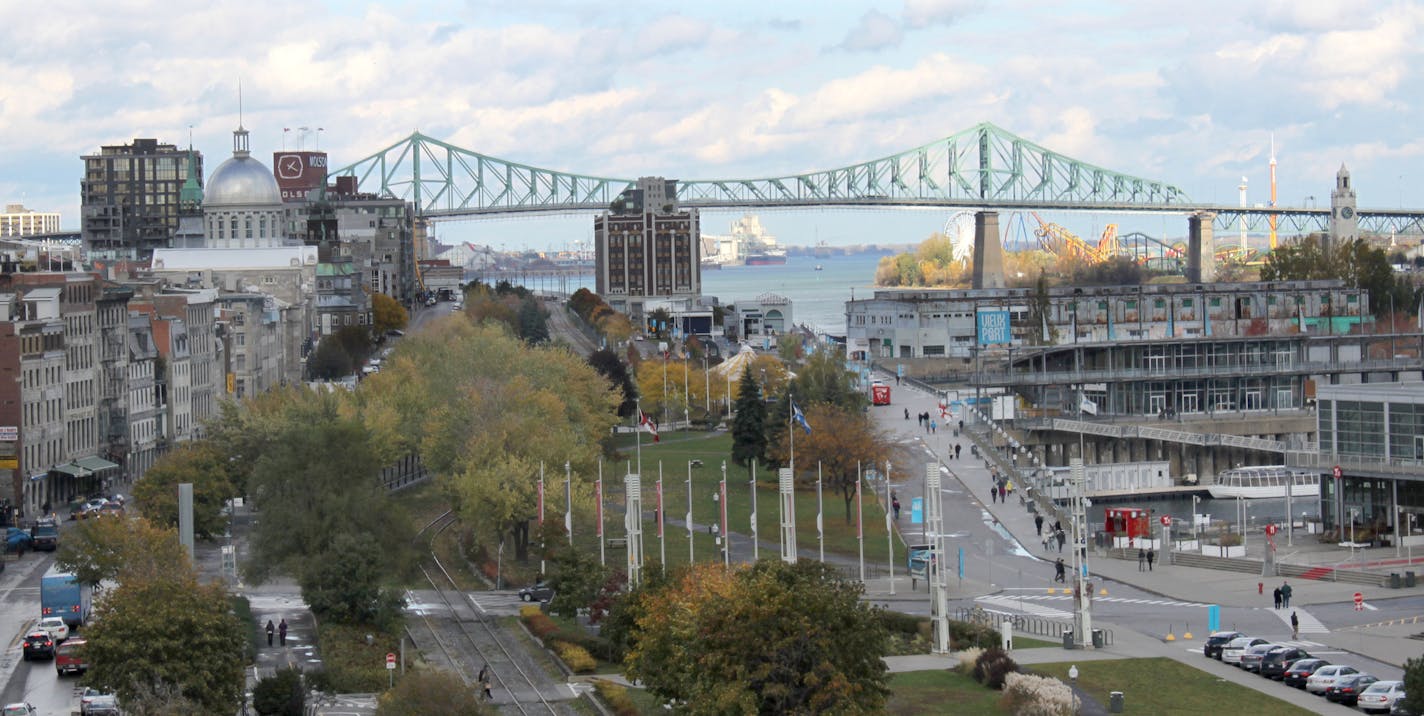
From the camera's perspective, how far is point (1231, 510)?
82.5m

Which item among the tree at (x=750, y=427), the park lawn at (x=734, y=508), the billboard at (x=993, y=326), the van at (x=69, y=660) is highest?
the billboard at (x=993, y=326)

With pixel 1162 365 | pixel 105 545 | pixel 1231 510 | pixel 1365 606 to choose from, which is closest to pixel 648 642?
pixel 105 545

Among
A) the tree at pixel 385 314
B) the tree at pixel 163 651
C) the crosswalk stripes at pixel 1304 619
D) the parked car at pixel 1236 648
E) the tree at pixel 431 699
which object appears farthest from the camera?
the tree at pixel 385 314

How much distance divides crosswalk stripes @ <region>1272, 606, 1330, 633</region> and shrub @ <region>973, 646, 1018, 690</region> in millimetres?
8746

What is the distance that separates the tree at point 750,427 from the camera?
261 feet

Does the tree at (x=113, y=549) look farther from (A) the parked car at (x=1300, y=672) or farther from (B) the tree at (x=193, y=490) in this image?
(A) the parked car at (x=1300, y=672)

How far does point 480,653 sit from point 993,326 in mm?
81645

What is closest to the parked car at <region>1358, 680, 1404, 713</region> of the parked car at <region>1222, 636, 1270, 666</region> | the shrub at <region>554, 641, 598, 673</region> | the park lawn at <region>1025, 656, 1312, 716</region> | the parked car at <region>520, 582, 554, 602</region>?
the park lawn at <region>1025, 656, 1312, 716</region>

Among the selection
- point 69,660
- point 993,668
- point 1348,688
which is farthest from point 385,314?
point 1348,688

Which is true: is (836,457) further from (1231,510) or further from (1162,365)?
(1162,365)

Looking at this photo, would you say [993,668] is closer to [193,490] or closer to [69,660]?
[69,660]

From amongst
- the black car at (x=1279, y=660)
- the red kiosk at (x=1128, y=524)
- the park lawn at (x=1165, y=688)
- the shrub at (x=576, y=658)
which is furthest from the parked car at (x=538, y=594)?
the red kiosk at (x=1128, y=524)

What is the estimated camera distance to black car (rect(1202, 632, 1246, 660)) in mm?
45281

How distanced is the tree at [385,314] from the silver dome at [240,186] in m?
9.44
